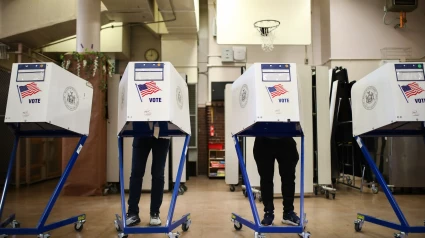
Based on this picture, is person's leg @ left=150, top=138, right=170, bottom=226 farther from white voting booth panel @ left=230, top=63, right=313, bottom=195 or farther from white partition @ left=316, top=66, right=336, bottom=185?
white partition @ left=316, top=66, right=336, bottom=185

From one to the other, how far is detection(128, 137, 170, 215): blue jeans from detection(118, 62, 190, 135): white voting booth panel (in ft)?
0.93

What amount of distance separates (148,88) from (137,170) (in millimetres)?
715

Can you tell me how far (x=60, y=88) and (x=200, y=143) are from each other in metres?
5.87

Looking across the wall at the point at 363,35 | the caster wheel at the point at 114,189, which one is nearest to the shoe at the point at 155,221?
the caster wheel at the point at 114,189

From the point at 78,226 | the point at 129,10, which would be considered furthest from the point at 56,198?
the point at 129,10

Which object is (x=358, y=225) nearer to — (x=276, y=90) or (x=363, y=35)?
(x=276, y=90)

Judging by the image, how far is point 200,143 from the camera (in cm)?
838

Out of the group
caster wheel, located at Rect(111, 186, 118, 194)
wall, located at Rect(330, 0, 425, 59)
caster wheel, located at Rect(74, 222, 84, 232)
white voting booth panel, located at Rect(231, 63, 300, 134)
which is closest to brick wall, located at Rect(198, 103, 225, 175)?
wall, located at Rect(330, 0, 425, 59)

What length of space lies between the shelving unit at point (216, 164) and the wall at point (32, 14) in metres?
3.90

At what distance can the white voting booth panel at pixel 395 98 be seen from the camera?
98.2 inches

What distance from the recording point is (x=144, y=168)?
282 cm

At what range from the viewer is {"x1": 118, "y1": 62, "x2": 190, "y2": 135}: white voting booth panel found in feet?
7.86

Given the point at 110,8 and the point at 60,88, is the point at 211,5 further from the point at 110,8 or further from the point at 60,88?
the point at 60,88

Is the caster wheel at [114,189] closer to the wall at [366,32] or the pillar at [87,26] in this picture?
the pillar at [87,26]
